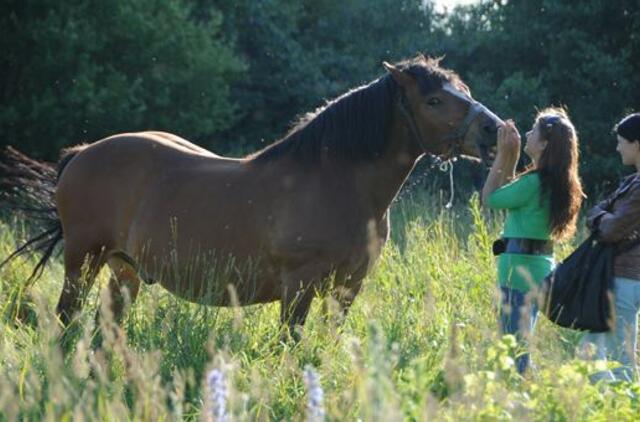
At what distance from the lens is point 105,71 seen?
17.3m

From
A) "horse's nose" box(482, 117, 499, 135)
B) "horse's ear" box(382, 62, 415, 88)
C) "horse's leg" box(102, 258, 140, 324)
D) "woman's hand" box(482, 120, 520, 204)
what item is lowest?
"horse's leg" box(102, 258, 140, 324)

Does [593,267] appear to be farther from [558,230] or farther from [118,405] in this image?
[118,405]

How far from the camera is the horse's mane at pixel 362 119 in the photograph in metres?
6.16

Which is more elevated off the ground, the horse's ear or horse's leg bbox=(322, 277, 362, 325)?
the horse's ear

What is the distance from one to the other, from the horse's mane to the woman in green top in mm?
750

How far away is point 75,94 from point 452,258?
9404mm

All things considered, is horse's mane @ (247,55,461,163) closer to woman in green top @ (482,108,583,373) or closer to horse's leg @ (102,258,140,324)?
woman in green top @ (482,108,583,373)

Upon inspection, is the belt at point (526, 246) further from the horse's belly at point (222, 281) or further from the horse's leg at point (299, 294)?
the horse's belly at point (222, 281)

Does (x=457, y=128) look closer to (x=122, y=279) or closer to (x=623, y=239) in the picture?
(x=623, y=239)

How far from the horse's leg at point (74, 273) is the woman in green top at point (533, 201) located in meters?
2.82

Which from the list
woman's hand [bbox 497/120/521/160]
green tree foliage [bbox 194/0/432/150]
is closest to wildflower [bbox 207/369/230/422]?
woman's hand [bbox 497/120/521/160]

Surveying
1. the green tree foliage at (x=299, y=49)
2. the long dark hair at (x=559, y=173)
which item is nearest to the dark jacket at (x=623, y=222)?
the long dark hair at (x=559, y=173)

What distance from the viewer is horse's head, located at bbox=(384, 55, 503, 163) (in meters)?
6.04

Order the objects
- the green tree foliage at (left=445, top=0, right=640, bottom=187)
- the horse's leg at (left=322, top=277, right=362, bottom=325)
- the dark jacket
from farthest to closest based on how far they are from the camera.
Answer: the green tree foliage at (left=445, top=0, right=640, bottom=187), the horse's leg at (left=322, top=277, right=362, bottom=325), the dark jacket
